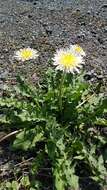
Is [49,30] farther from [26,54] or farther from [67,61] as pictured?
[67,61]

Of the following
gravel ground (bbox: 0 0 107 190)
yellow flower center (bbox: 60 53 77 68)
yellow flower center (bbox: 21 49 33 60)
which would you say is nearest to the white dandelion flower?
yellow flower center (bbox: 60 53 77 68)

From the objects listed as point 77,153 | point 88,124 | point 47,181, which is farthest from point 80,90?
point 47,181

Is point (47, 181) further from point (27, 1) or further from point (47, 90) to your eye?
point (27, 1)

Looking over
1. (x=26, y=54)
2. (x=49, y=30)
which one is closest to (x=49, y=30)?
(x=49, y=30)

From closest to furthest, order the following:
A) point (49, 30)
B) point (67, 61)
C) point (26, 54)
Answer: point (67, 61) → point (26, 54) → point (49, 30)

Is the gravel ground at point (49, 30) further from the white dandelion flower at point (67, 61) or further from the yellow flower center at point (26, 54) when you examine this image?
the white dandelion flower at point (67, 61)

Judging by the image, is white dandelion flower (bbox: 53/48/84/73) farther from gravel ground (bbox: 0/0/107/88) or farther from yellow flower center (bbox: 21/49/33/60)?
gravel ground (bbox: 0/0/107/88)
